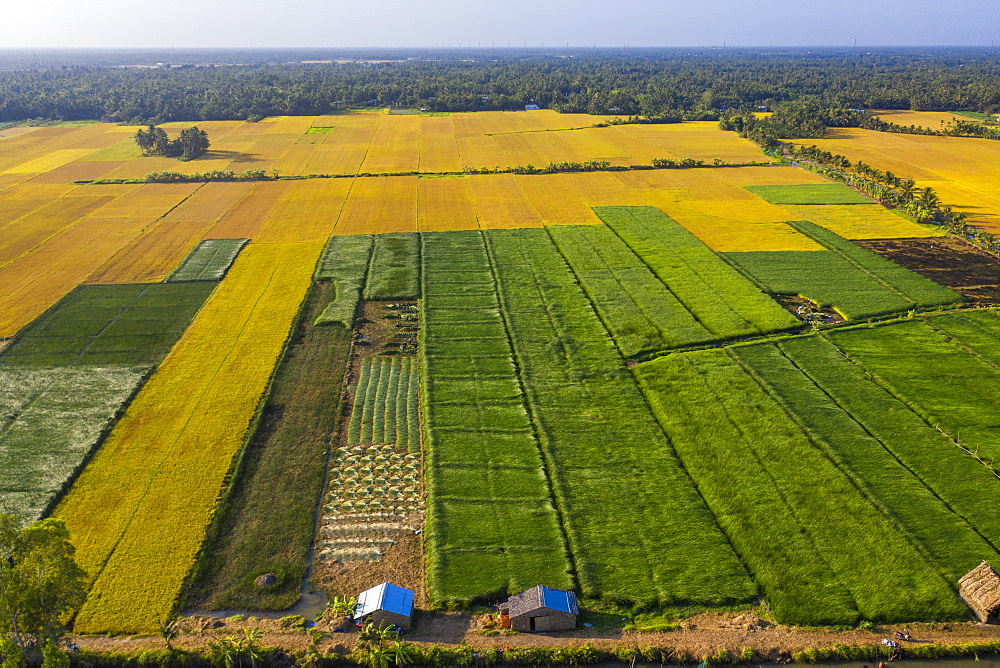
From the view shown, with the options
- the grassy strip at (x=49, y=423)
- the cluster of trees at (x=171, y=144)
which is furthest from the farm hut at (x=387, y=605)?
the cluster of trees at (x=171, y=144)

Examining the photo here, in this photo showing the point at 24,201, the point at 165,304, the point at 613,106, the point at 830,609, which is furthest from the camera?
the point at 613,106

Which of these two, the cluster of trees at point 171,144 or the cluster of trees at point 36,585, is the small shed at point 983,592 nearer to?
the cluster of trees at point 36,585

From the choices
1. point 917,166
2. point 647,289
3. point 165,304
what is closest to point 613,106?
point 917,166

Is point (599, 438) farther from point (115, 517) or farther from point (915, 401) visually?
point (115, 517)

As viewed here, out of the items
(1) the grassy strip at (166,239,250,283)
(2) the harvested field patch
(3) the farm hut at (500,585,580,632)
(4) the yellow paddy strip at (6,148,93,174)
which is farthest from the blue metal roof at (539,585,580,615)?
(4) the yellow paddy strip at (6,148,93,174)

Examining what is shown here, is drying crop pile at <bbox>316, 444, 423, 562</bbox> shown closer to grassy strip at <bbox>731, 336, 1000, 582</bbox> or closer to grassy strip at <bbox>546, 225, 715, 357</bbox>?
grassy strip at <bbox>546, 225, 715, 357</bbox>
